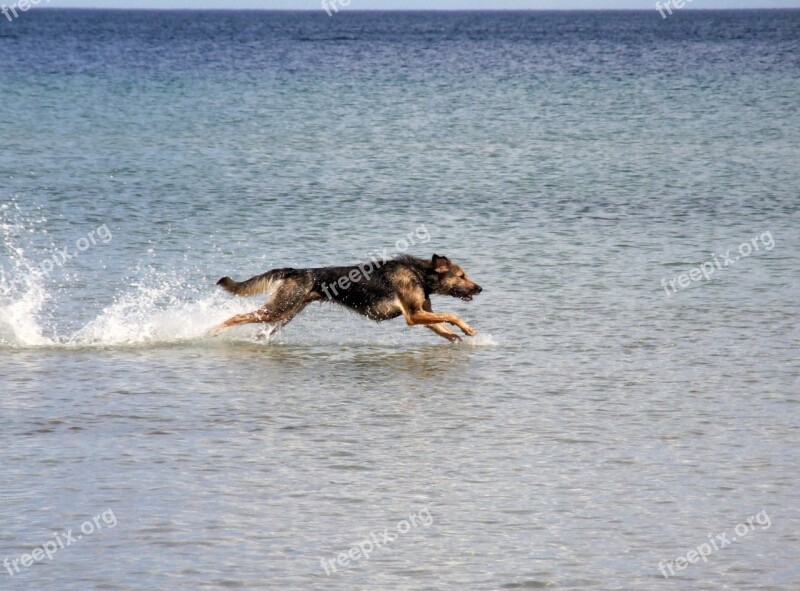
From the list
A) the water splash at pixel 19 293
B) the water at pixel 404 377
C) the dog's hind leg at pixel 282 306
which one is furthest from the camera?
the dog's hind leg at pixel 282 306

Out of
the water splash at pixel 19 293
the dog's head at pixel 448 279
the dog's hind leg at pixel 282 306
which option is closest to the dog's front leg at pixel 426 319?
the dog's head at pixel 448 279

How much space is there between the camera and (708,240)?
1825cm

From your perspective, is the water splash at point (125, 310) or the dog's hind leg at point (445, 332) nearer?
the water splash at point (125, 310)

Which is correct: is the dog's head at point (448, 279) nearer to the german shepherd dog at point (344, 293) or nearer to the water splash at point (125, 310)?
the german shepherd dog at point (344, 293)

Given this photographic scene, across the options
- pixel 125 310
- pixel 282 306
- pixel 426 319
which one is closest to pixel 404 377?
pixel 426 319

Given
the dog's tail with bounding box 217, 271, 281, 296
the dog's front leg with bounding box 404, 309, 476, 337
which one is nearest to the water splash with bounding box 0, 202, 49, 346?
the dog's tail with bounding box 217, 271, 281, 296

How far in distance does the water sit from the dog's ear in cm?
79

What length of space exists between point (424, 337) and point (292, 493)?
17.5 ft

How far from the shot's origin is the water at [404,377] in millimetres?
7004

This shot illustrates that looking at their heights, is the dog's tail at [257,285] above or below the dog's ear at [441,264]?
below

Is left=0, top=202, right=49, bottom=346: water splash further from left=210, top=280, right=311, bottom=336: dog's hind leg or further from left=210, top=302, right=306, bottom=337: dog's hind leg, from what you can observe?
left=210, top=280, right=311, bottom=336: dog's hind leg

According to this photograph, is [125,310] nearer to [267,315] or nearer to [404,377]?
[267,315]

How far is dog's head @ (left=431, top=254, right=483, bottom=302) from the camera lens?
12.7 metres

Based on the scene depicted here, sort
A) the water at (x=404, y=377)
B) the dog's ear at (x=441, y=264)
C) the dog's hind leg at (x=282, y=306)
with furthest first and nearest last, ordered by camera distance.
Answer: the dog's ear at (x=441, y=264), the dog's hind leg at (x=282, y=306), the water at (x=404, y=377)
